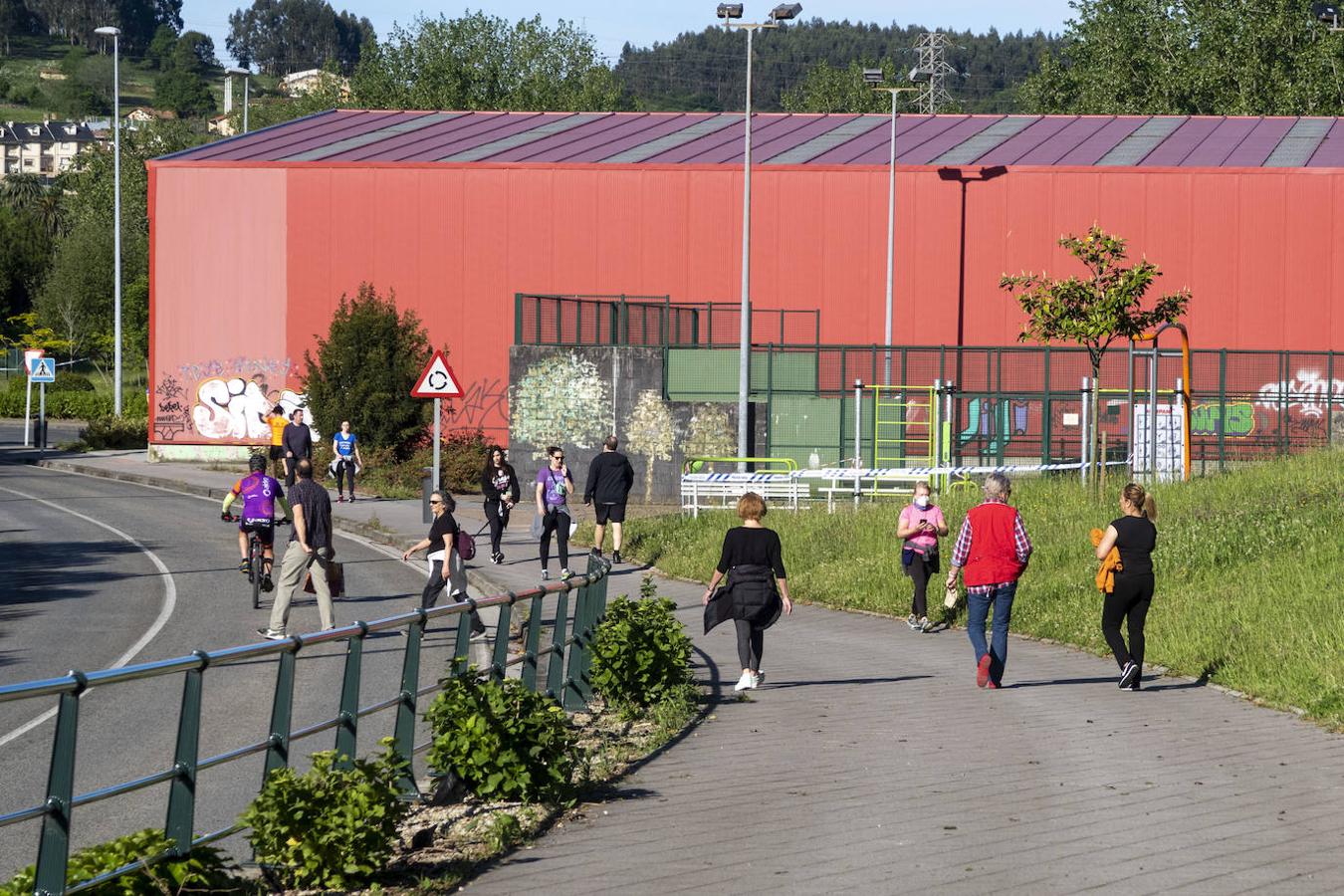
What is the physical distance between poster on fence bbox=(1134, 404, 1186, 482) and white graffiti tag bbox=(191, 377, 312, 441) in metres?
21.8

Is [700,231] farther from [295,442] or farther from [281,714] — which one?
[281,714]

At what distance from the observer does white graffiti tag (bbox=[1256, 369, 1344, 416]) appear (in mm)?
30056

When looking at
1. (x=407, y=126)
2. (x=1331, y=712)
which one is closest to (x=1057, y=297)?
(x=1331, y=712)

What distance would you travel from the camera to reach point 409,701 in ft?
26.9

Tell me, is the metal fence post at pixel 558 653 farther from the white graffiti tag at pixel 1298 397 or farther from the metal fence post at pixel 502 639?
the white graffiti tag at pixel 1298 397

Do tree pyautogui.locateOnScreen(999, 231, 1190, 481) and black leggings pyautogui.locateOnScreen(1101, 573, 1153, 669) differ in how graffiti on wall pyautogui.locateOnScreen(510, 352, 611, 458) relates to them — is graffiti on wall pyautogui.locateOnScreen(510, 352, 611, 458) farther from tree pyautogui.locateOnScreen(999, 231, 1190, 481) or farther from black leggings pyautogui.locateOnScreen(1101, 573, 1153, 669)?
black leggings pyautogui.locateOnScreen(1101, 573, 1153, 669)

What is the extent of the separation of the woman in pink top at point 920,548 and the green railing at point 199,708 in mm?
6185

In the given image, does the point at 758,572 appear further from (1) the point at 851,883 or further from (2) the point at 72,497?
(2) the point at 72,497

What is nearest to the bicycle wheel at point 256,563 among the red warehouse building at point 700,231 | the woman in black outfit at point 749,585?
the woman in black outfit at point 749,585

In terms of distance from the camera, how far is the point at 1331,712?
10469 mm

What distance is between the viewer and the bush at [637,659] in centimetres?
1107

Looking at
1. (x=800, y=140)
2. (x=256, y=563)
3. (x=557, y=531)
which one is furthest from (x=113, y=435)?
(x=256, y=563)

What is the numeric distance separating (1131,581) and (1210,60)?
58416 mm

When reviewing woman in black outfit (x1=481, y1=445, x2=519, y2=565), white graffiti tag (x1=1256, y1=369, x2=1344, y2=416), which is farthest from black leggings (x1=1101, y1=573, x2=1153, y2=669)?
white graffiti tag (x1=1256, y1=369, x2=1344, y2=416)
